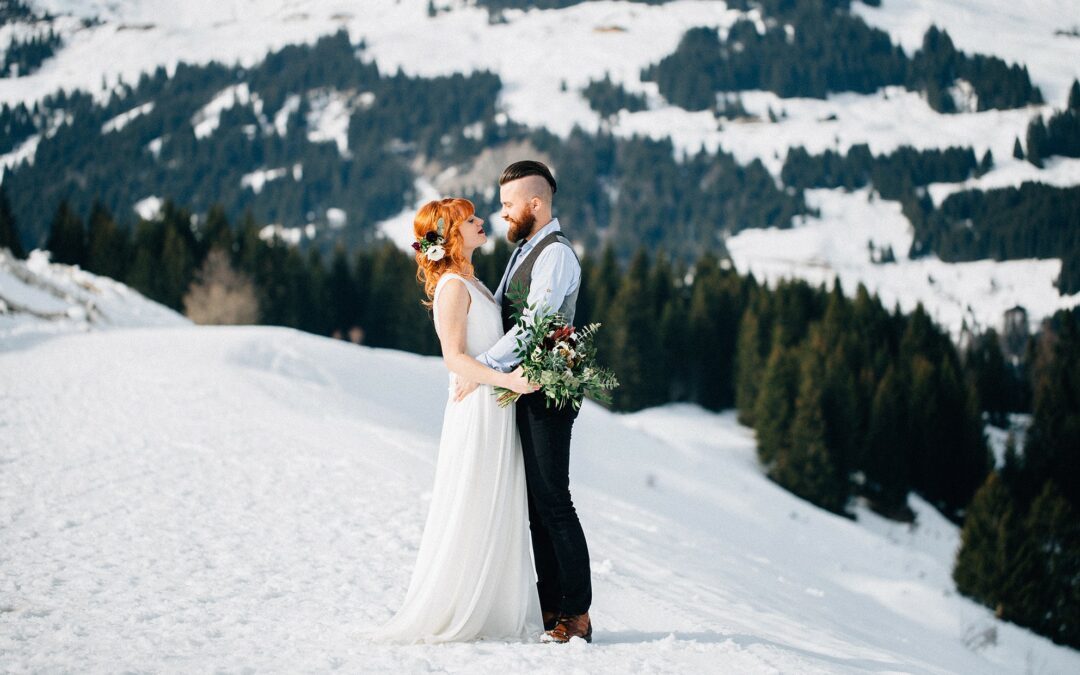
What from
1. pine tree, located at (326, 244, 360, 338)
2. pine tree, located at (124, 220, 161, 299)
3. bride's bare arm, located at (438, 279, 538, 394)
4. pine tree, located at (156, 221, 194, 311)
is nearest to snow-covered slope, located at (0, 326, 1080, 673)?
bride's bare arm, located at (438, 279, 538, 394)

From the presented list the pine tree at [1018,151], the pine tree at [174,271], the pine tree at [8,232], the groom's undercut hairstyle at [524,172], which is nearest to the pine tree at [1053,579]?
the groom's undercut hairstyle at [524,172]

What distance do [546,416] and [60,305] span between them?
1281 inches

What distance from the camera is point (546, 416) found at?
19.0 feet

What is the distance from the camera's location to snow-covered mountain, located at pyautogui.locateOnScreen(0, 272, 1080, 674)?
570 centimetres

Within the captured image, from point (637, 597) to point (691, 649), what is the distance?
2354 mm

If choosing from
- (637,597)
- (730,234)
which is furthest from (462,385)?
(730,234)

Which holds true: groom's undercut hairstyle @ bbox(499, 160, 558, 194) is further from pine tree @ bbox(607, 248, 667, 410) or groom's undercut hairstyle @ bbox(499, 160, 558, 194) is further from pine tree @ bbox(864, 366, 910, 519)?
pine tree @ bbox(607, 248, 667, 410)

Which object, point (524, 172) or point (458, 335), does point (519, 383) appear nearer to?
point (458, 335)

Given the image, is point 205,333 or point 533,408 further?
point 205,333

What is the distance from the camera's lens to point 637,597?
835 cm

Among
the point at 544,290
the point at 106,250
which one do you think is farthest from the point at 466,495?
the point at 106,250

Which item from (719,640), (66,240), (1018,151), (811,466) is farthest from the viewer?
(1018,151)

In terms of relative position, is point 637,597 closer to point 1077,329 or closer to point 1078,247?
point 1077,329

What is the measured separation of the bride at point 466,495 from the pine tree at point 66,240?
63008 mm
